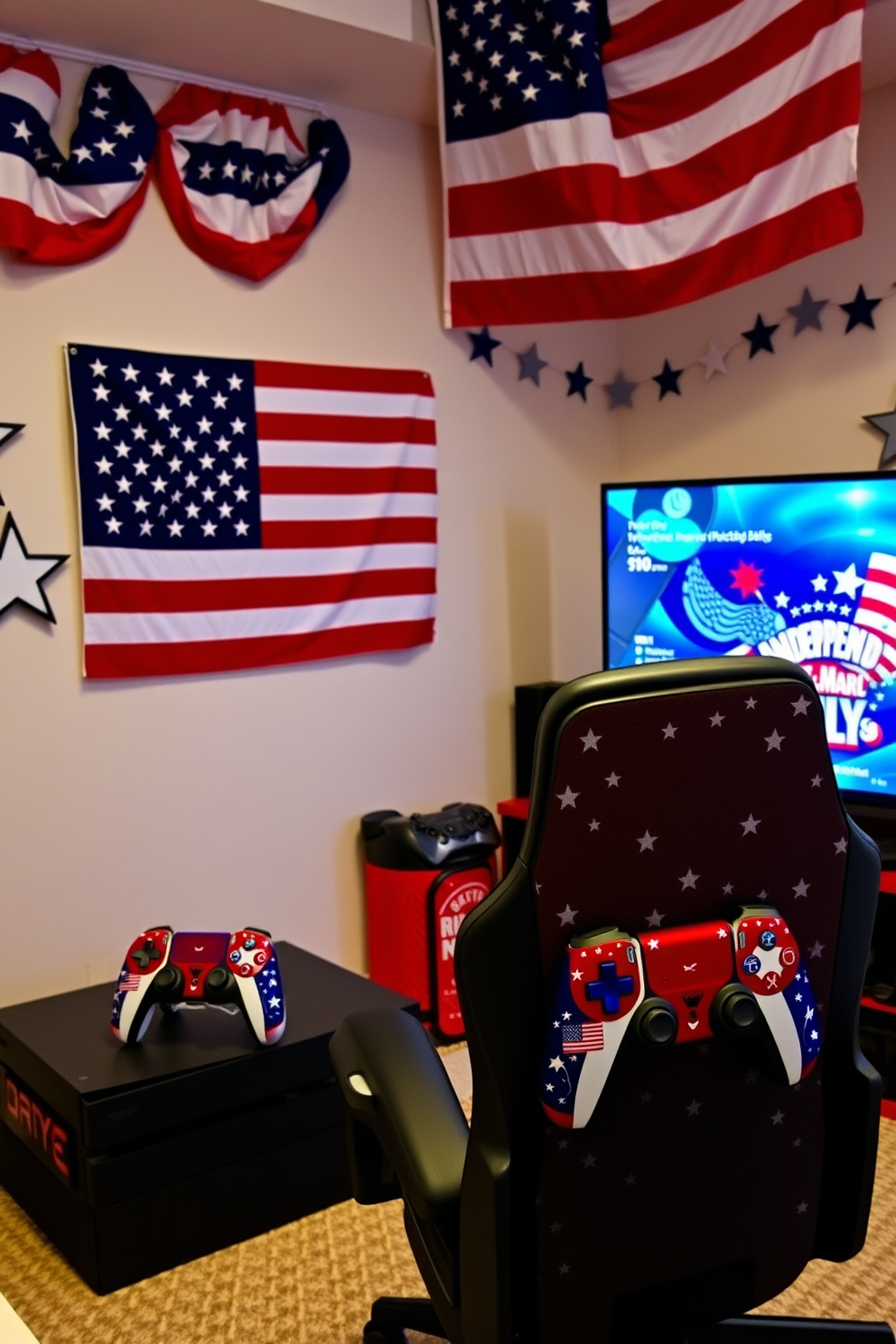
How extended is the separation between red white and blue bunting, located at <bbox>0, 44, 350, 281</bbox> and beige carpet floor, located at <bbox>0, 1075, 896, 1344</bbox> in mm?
2082

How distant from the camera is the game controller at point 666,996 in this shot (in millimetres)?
1256

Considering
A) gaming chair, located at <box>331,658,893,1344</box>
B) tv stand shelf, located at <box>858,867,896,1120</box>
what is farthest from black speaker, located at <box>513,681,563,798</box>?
gaming chair, located at <box>331,658,893,1344</box>

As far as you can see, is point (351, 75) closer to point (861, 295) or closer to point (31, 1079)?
point (861, 295)

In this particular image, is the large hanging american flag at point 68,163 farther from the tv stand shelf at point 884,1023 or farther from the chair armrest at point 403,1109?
the tv stand shelf at point 884,1023

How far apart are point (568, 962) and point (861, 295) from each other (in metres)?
2.43

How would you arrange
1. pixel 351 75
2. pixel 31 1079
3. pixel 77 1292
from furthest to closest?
pixel 351 75 → pixel 31 1079 → pixel 77 1292

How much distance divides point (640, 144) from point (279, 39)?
2.89 ft

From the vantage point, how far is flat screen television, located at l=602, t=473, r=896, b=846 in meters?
2.79

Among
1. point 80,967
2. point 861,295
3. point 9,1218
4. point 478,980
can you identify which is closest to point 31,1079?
point 9,1218

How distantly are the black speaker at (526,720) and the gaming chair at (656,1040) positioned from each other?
A: 79.5 inches

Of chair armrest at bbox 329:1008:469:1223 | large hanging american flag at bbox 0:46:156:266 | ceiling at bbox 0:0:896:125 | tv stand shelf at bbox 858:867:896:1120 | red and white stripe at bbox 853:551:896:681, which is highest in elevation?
ceiling at bbox 0:0:896:125

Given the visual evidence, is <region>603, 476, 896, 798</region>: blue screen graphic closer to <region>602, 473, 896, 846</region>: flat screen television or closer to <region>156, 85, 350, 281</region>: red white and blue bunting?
<region>602, 473, 896, 846</region>: flat screen television

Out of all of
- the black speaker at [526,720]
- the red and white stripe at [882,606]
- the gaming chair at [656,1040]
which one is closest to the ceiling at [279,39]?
the red and white stripe at [882,606]

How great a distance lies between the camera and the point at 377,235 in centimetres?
323
